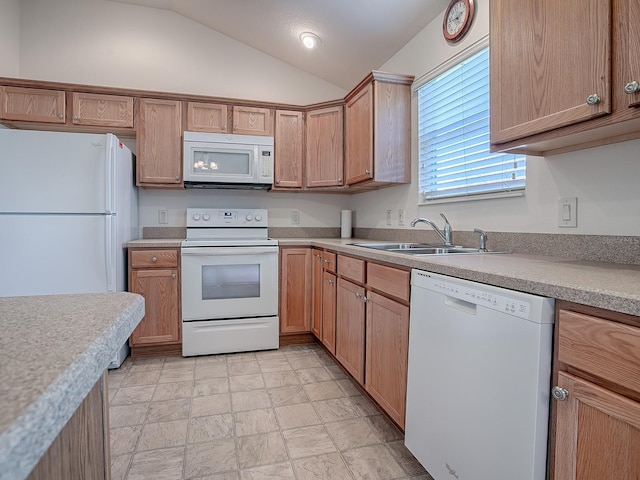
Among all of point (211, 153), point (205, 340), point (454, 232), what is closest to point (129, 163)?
point (211, 153)

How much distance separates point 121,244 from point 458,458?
2.51m

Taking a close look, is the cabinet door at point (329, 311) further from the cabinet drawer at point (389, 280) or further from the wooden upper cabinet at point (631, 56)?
the wooden upper cabinet at point (631, 56)

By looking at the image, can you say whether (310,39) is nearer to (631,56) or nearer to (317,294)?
(317,294)

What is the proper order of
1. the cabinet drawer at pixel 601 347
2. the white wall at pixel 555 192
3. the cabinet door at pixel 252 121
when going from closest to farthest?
the cabinet drawer at pixel 601 347 → the white wall at pixel 555 192 → the cabinet door at pixel 252 121

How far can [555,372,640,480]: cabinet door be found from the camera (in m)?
0.77

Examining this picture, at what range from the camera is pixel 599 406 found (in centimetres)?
83

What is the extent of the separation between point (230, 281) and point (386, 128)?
1.68 meters

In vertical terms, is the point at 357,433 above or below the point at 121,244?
below

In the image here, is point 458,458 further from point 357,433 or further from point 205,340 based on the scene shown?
point 205,340

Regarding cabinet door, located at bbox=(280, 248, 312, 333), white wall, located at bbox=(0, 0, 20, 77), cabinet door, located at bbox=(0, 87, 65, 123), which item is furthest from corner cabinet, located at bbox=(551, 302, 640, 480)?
white wall, located at bbox=(0, 0, 20, 77)

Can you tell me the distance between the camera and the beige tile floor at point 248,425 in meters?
1.57

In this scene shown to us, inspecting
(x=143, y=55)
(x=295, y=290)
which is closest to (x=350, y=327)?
(x=295, y=290)

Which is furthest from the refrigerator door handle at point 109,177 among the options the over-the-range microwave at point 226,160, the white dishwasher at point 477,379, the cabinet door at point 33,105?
the white dishwasher at point 477,379

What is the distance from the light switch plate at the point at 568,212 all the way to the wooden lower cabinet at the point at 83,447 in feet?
5.67
